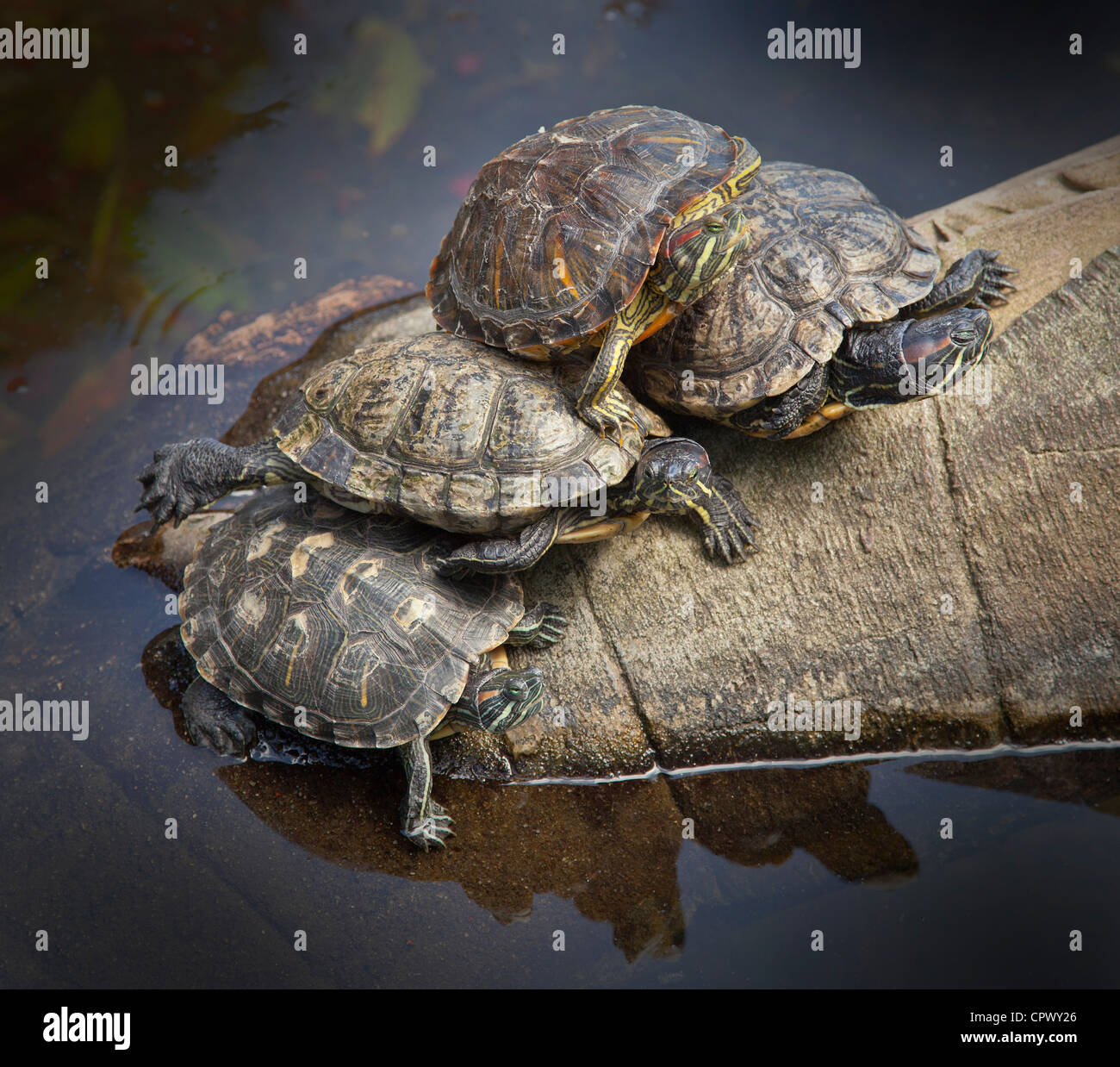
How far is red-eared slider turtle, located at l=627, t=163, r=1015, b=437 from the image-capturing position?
3.38 metres

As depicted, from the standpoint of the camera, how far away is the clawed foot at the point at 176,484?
399 centimetres

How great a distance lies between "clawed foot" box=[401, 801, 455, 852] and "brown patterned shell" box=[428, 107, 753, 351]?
1.99 m

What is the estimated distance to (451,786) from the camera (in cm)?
373

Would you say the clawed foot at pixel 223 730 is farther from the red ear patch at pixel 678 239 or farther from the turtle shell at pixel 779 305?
the red ear patch at pixel 678 239

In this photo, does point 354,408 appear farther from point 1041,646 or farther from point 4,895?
point 1041,646

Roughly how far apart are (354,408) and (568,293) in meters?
1.01

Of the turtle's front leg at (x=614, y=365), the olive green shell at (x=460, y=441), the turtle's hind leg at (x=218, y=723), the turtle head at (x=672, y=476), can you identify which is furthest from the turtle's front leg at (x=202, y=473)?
the turtle head at (x=672, y=476)

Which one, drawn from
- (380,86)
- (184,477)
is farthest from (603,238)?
(380,86)

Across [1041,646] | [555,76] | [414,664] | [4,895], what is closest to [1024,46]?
[555,76]

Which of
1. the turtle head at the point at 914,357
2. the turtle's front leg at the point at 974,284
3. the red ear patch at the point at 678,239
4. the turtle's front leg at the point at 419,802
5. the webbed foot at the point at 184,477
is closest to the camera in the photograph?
the red ear patch at the point at 678,239

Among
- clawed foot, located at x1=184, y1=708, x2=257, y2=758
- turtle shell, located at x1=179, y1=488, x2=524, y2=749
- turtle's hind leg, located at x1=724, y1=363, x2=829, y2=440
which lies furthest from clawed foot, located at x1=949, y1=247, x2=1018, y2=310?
clawed foot, located at x1=184, y1=708, x2=257, y2=758

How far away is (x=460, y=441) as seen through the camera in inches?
130

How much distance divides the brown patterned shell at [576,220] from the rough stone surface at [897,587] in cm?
98

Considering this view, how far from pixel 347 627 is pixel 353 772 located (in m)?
0.76
